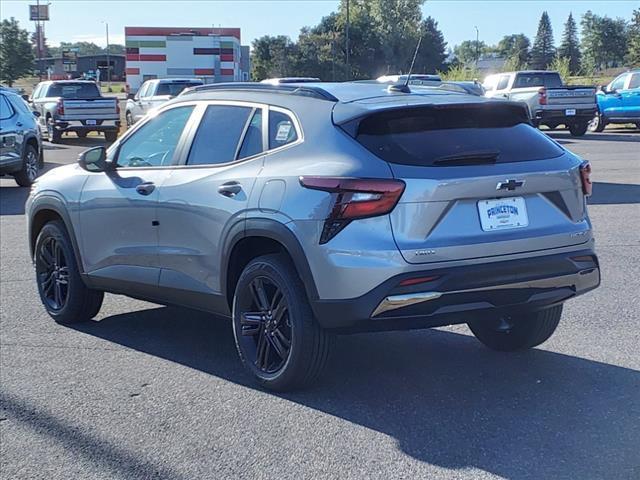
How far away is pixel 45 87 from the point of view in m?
30.6

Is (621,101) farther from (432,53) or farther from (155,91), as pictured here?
(432,53)

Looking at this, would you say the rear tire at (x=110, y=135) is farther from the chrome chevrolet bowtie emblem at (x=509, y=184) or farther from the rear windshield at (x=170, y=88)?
the chrome chevrolet bowtie emblem at (x=509, y=184)

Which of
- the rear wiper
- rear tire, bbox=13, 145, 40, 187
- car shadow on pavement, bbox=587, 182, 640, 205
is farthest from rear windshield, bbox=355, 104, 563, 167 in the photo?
rear tire, bbox=13, 145, 40, 187

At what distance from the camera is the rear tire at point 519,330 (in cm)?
577

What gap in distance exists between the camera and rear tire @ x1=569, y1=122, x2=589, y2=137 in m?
27.4

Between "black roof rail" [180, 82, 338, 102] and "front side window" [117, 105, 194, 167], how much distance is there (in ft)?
0.79

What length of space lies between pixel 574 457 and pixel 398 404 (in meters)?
1.11

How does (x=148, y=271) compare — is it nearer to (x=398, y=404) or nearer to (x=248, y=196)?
(x=248, y=196)

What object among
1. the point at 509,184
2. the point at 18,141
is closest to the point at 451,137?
the point at 509,184

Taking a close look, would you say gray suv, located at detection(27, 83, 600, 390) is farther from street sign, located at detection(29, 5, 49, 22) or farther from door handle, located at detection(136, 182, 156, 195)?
street sign, located at detection(29, 5, 49, 22)

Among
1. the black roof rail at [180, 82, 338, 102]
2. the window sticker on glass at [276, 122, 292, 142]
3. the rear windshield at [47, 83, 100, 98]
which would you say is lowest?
the rear windshield at [47, 83, 100, 98]

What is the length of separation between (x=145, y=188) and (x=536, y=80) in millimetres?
24195

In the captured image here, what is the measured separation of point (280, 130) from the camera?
5.42 metres

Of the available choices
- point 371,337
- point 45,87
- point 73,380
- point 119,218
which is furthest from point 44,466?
point 45,87
